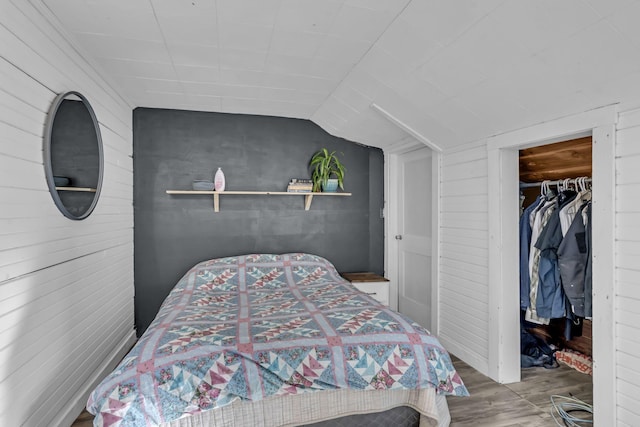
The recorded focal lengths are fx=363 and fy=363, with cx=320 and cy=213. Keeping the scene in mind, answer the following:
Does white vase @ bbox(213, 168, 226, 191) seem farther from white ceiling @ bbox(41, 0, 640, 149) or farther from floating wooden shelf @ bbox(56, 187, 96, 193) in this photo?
floating wooden shelf @ bbox(56, 187, 96, 193)

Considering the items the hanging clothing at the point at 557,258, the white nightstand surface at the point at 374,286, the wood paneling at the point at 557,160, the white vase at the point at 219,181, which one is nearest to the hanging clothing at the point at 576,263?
the hanging clothing at the point at 557,258

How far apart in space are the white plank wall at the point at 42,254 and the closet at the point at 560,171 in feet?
10.2

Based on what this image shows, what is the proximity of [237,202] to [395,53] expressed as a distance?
2.10 m

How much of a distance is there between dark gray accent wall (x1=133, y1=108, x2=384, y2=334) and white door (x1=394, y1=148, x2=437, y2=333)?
253 mm

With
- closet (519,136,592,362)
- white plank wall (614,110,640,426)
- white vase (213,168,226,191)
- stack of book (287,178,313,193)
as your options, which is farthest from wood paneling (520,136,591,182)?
white vase (213,168,226,191)

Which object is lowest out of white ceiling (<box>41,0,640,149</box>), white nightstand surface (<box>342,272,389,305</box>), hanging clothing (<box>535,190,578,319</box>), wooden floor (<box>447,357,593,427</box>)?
wooden floor (<box>447,357,593,427</box>)

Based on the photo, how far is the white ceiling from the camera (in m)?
1.61

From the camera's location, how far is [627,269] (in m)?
1.75

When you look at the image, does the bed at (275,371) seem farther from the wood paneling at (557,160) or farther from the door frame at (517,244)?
the wood paneling at (557,160)

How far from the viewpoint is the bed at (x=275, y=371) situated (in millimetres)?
1544

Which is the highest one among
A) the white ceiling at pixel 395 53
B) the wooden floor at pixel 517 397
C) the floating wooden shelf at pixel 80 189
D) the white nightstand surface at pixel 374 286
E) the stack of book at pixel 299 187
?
the white ceiling at pixel 395 53

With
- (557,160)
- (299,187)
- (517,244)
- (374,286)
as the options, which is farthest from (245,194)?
(557,160)

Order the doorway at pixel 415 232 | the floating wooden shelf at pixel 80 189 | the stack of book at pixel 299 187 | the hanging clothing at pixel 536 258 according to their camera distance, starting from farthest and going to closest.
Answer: the stack of book at pixel 299 187 → the doorway at pixel 415 232 → the hanging clothing at pixel 536 258 → the floating wooden shelf at pixel 80 189

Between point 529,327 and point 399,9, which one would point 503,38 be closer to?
point 399,9
